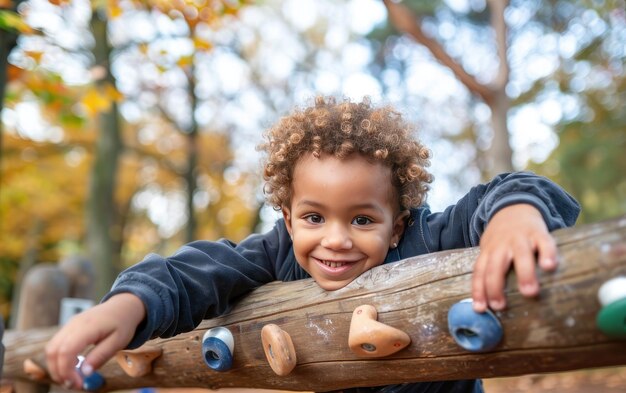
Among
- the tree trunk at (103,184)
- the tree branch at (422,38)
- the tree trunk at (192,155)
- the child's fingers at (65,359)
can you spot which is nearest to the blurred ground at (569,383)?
the tree trunk at (103,184)

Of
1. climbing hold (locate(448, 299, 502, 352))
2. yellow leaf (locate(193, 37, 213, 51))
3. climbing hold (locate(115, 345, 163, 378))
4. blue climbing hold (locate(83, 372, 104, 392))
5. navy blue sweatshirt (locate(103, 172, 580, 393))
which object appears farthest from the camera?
yellow leaf (locate(193, 37, 213, 51))

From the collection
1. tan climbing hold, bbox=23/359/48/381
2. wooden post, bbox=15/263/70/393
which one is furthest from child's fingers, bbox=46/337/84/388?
wooden post, bbox=15/263/70/393

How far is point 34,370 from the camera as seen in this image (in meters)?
3.11

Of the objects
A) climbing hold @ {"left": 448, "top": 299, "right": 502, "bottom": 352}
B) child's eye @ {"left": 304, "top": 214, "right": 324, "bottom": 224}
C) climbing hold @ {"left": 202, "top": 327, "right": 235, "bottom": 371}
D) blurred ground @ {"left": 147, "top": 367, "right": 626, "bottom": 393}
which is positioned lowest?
climbing hold @ {"left": 202, "top": 327, "right": 235, "bottom": 371}

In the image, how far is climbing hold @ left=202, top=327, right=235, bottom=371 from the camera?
1.92 meters

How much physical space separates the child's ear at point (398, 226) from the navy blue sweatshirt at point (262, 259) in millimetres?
16

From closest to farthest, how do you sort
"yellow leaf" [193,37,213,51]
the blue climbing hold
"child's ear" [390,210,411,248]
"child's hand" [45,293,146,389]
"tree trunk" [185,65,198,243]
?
1. "child's hand" [45,293,146,389]
2. "child's ear" [390,210,411,248]
3. the blue climbing hold
4. "yellow leaf" [193,37,213,51]
5. "tree trunk" [185,65,198,243]

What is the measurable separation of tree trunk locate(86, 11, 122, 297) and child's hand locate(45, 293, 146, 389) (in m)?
7.40

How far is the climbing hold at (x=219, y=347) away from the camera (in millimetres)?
1921

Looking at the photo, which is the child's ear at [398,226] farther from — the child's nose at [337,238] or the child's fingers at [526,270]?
the child's fingers at [526,270]

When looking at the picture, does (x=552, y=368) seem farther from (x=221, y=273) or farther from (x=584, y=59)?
(x=584, y=59)

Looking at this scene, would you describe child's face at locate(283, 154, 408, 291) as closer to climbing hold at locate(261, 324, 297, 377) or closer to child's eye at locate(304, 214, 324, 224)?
child's eye at locate(304, 214, 324, 224)

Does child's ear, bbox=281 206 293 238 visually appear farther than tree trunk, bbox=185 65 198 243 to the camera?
No

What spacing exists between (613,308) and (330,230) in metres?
0.79
